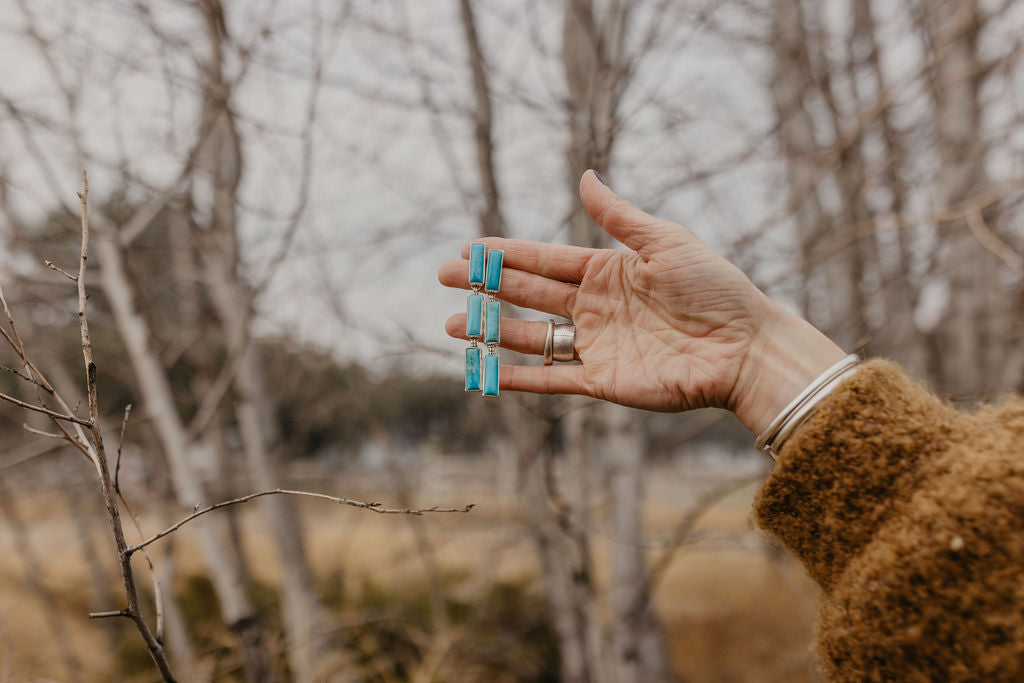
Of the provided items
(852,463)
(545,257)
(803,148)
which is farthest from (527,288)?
(803,148)

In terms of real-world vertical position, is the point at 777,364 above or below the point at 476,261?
below

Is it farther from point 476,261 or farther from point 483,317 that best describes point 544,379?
point 476,261

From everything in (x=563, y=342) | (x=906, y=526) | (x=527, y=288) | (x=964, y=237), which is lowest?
(x=906, y=526)

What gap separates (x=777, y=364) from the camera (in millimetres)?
1158

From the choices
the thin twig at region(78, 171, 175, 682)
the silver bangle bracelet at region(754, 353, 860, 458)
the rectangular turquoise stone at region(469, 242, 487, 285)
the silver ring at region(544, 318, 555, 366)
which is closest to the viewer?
the thin twig at region(78, 171, 175, 682)

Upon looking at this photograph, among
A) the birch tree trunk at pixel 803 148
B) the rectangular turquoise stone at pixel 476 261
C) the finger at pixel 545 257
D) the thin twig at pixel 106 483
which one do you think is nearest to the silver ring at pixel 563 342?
the finger at pixel 545 257

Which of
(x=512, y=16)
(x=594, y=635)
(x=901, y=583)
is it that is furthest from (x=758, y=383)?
(x=512, y=16)

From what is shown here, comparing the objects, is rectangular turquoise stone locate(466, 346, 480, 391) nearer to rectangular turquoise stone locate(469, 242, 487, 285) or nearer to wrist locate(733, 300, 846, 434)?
rectangular turquoise stone locate(469, 242, 487, 285)

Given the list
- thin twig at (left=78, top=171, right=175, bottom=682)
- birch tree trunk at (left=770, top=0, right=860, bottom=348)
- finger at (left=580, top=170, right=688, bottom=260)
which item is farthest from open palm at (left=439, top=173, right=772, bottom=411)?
birch tree trunk at (left=770, top=0, right=860, bottom=348)

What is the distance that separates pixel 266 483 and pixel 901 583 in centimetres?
226

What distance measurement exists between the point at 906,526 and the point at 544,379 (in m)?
0.70

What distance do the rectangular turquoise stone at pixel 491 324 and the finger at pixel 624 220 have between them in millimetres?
297

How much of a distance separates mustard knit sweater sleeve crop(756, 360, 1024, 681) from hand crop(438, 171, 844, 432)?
0.15 metres

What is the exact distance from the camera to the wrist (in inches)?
44.2
